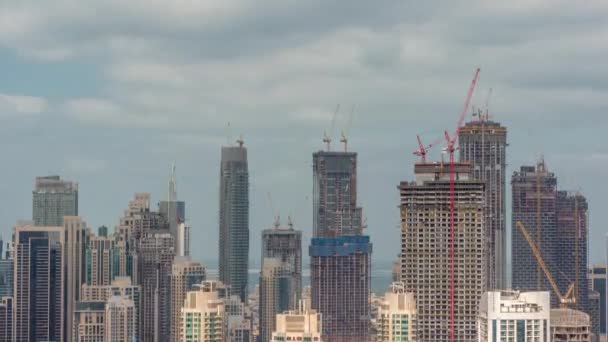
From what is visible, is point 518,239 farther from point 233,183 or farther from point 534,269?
point 233,183

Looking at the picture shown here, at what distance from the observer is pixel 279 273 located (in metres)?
138

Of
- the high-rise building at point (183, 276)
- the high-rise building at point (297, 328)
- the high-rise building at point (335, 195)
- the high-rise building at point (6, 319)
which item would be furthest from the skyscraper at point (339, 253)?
the high-rise building at point (297, 328)

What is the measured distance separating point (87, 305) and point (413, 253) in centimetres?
2936

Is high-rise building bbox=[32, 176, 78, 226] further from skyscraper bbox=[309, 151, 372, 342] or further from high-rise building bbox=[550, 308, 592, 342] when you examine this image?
high-rise building bbox=[550, 308, 592, 342]

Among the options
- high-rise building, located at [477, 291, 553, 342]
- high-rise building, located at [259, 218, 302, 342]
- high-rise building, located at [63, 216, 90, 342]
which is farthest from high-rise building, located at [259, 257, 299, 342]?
high-rise building, located at [477, 291, 553, 342]

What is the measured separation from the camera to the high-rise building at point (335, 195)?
477ft

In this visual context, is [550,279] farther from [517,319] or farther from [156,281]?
[517,319]

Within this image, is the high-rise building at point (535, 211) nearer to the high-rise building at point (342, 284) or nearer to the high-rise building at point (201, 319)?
the high-rise building at point (342, 284)

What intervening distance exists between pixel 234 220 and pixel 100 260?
21722 millimetres

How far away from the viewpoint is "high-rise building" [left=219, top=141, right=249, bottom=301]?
147 m

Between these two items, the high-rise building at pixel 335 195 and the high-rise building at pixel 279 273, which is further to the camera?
the high-rise building at pixel 335 195

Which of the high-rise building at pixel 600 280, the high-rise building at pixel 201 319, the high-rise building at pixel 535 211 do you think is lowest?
the high-rise building at pixel 201 319

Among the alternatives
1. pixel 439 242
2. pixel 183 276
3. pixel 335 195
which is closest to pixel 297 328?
pixel 439 242

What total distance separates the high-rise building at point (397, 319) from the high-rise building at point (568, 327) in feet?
42.9
